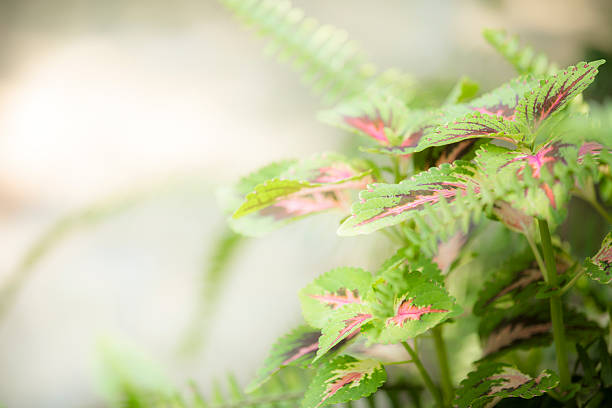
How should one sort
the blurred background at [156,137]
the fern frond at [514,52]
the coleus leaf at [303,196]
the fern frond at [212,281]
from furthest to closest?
the blurred background at [156,137]
the fern frond at [212,281]
the fern frond at [514,52]
the coleus leaf at [303,196]

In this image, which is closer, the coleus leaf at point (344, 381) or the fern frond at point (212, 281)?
the coleus leaf at point (344, 381)

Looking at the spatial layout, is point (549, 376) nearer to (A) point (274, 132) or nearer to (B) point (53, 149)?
(A) point (274, 132)

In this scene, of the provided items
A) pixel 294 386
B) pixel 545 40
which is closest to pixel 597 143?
pixel 294 386

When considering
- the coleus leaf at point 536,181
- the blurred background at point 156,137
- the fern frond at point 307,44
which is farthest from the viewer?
the blurred background at point 156,137

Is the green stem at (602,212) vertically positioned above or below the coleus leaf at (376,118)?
below

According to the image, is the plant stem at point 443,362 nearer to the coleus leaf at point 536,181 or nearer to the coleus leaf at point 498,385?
the coleus leaf at point 498,385

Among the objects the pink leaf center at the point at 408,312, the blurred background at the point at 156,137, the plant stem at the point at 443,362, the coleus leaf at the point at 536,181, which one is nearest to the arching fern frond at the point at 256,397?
the plant stem at the point at 443,362
